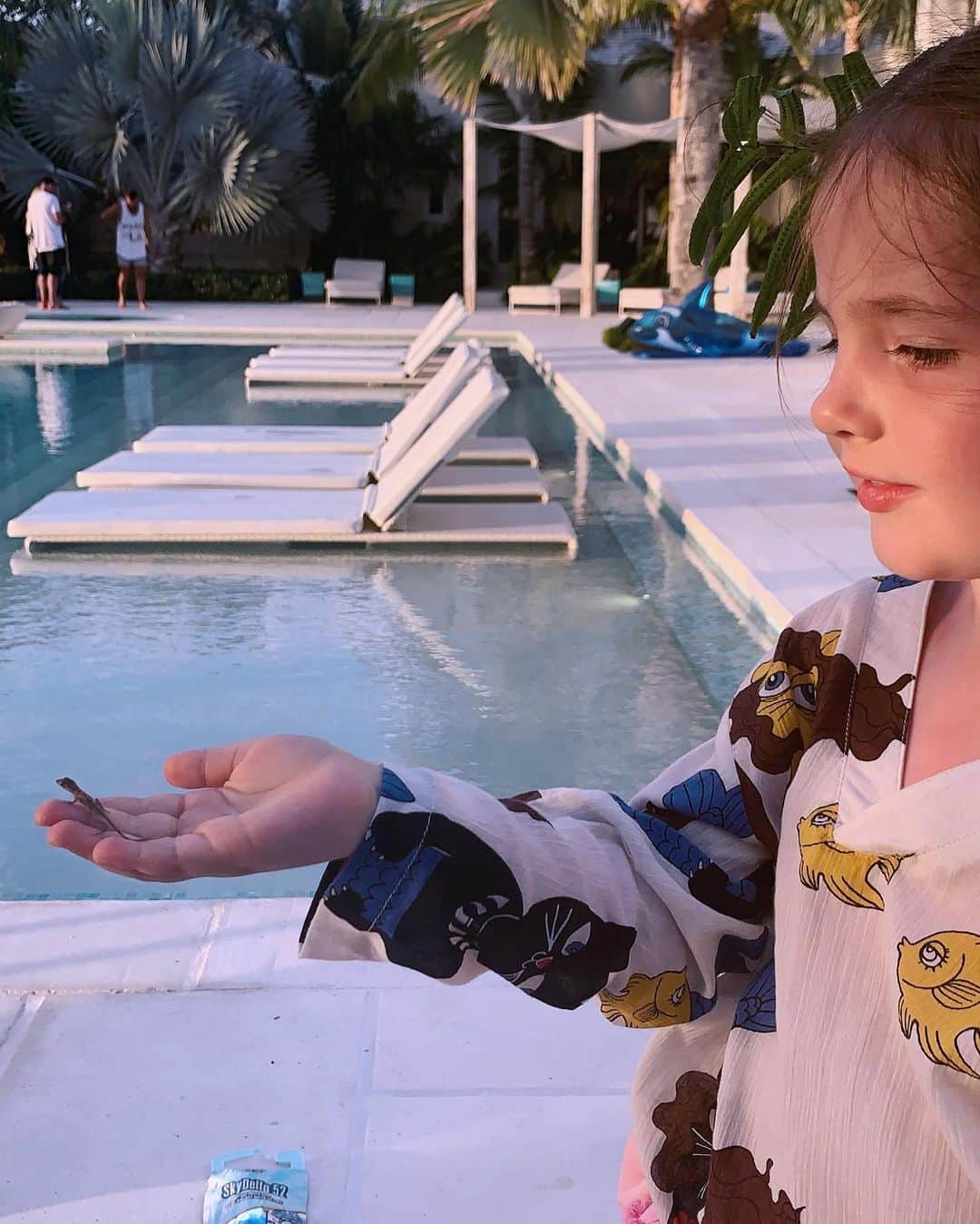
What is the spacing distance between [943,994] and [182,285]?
23.9 metres

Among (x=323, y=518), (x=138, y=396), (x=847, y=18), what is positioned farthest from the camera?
(x=847, y=18)

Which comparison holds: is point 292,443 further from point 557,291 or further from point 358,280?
point 358,280

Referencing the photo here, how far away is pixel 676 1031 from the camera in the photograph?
50.8 inches

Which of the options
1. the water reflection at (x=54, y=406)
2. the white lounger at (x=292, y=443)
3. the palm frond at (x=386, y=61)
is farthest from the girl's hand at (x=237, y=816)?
the palm frond at (x=386, y=61)

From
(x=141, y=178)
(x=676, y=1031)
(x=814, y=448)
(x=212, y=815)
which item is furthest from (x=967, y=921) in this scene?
(x=141, y=178)

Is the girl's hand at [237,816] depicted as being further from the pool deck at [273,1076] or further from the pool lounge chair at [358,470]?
the pool lounge chair at [358,470]

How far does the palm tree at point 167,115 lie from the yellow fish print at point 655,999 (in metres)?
22.6

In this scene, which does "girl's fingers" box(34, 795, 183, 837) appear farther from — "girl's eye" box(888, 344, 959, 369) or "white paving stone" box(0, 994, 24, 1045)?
"white paving stone" box(0, 994, 24, 1045)

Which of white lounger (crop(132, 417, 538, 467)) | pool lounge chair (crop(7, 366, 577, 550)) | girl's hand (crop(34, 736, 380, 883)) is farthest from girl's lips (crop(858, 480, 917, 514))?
white lounger (crop(132, 417, 538, 467))

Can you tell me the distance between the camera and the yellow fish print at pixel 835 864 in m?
1.00

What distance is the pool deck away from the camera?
189 cm

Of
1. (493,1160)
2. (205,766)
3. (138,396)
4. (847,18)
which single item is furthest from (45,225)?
(205,766)

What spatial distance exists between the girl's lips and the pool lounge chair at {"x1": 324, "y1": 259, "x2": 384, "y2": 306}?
75.5ft

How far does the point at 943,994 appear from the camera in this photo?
3.02 feet
